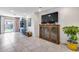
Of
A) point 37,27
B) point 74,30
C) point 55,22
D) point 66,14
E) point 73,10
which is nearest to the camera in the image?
point 74,30

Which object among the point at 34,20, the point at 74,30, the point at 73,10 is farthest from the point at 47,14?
the point at 74,30

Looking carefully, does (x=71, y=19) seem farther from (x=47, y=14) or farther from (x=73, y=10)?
(x=47, y=14)

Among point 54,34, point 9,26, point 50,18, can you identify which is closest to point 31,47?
point 54,34

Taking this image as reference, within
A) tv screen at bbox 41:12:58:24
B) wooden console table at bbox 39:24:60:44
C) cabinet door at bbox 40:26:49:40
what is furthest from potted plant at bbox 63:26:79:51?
cabinet door at bbox 40:26:49:40

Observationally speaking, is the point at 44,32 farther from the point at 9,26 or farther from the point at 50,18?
the point at 9,26

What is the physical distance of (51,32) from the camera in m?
6.98

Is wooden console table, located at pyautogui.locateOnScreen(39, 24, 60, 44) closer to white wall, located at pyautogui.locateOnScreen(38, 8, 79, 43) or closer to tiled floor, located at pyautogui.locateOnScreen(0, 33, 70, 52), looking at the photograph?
white wall, located at pyautogui.locateOnScreen(38, 8, 79, 43)

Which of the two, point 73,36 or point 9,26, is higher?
point 9,26

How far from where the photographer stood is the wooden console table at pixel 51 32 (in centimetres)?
629

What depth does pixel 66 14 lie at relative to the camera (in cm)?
586

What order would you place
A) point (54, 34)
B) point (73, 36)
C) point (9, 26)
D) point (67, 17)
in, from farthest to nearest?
point (9, 26)
point (54, 34)
point (67, 17)
point (73, 36)

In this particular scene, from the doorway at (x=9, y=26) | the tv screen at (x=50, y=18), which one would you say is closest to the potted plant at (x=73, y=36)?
the tv screen at (x=50, y=18)
